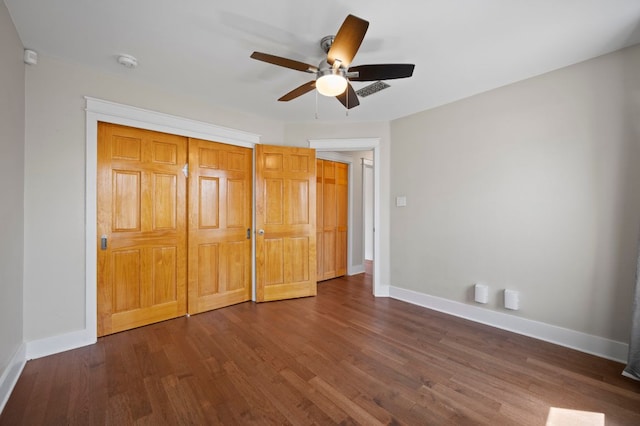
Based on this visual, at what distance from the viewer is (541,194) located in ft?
8.41

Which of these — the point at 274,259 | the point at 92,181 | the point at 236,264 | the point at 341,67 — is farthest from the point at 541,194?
the point at 92,181

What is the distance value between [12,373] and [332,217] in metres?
4.00

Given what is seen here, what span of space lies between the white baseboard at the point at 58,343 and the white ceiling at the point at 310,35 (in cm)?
246

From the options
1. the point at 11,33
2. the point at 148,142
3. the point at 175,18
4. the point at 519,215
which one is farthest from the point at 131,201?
the point at 519,215

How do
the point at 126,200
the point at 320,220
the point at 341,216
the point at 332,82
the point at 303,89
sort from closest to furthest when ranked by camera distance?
the point at 332,82 < the point at 303,89 < the point at 126,200 < the point at 320,220 < the point at 341,216

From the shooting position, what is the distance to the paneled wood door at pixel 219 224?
3.12 metres

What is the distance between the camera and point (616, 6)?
5.58 ft

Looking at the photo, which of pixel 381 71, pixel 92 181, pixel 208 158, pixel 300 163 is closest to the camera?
pixel 381 71

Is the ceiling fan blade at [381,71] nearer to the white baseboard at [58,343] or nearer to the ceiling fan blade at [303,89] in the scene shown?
the ceiling fan blade at [303,89]

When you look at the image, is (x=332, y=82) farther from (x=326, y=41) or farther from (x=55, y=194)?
(x=55, y=194)

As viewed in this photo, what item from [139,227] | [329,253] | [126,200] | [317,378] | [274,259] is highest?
[126,200]

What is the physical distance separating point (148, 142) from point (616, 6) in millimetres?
3977

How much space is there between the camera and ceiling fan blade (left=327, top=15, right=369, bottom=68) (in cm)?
142

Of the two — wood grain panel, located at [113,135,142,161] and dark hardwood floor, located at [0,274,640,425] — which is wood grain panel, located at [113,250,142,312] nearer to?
dark hardwood floor, located at [0,274,640,425]
